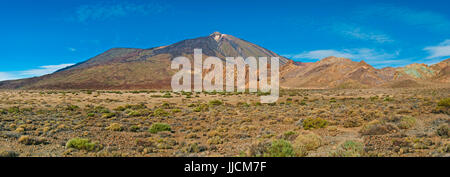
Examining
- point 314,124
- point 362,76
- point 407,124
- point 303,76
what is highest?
point 303,76

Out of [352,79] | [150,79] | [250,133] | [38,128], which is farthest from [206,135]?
[150,79]

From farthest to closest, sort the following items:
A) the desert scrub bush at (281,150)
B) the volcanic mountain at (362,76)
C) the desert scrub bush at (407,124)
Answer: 1. the volcanic mountain at (362,76)
2. the desert scrub bush at (407,124)
3. the desert scrub bush at (281,150)

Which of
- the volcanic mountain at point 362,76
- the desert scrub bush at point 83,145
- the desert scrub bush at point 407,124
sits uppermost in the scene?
the volcanic mountain at point 362,76

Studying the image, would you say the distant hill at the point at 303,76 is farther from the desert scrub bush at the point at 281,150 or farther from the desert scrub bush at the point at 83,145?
the desert scrub bush at the point at 83,145

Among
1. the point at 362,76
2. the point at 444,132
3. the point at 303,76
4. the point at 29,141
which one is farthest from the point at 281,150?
the point at 303,76

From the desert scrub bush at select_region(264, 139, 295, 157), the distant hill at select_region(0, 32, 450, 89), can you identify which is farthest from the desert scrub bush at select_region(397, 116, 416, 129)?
the distant hill at select_region(0, 32, 450, 89)

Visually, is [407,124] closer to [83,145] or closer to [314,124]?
[314,124]

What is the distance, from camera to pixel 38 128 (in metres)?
12.9

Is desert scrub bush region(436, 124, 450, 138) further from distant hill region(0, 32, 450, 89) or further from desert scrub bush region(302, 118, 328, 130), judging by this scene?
distant hill region(0, 32, 450, 89)

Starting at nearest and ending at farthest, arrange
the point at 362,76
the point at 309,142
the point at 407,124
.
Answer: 1. the point at 309,142
2. the point at 407,124
3. the point at 362,76

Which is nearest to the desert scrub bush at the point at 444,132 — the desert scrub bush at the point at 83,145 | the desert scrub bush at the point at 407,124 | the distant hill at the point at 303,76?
the desert scrub bush at the point at 407,124

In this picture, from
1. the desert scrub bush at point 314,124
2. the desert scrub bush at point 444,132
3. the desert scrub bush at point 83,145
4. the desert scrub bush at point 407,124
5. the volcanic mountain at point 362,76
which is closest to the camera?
the desert scrub bush at point 83,145
